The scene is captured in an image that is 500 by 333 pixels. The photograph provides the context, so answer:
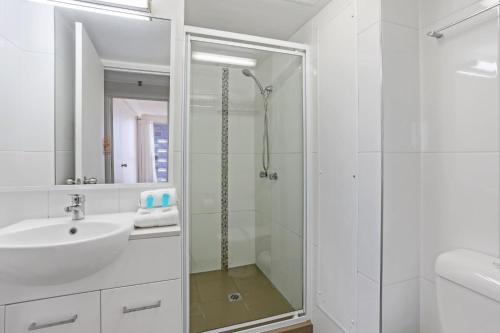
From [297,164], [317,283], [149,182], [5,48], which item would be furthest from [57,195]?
[317,283]

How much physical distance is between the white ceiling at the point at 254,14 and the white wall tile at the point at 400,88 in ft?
1.94

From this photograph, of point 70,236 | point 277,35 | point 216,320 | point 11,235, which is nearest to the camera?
point 11,235

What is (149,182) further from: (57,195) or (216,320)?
(216,320)

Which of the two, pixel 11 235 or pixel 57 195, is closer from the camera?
pixel 11 235

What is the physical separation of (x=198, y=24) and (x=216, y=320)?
204 cm

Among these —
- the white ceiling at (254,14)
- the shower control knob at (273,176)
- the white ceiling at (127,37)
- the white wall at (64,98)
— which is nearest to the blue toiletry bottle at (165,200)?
the white wall at (64,98)

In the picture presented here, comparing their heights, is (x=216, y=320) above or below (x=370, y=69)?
below

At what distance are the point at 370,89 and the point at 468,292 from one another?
2.95 feet

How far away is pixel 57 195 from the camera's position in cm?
122

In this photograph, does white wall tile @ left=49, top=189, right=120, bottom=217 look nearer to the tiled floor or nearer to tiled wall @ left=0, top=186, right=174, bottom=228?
tiled wall @ left=0, top=186, right=174, bottom=228

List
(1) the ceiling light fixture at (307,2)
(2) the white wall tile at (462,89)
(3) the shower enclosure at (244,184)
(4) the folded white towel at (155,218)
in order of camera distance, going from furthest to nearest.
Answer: (3) the shower enclosure at (244,184), (1) the ceiling light fixture at (307,2), (4) the folded white towel at (155,218), (2) the white wall tile at (462,89)

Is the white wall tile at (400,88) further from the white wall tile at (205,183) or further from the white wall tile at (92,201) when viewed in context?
the white wall tile at (92,201)

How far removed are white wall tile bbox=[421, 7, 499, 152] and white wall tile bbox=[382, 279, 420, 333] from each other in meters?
0.67

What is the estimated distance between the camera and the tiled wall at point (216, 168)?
171 cm
